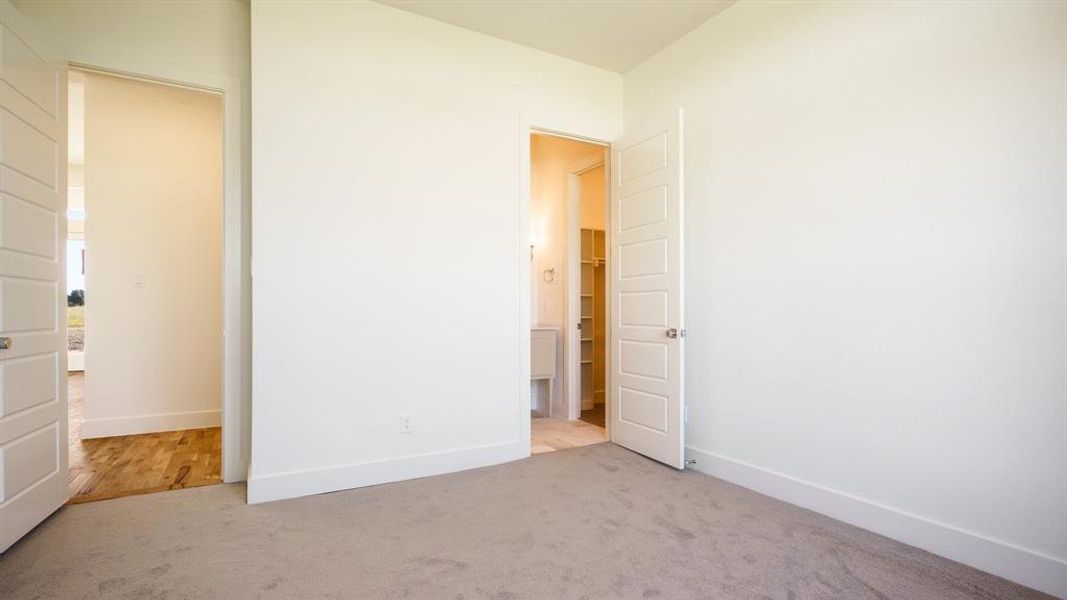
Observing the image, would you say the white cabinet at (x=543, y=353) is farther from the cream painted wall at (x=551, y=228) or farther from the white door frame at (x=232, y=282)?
the white door frame at (x=232, y=282)

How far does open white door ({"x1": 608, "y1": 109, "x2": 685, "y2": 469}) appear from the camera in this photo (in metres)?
3.13

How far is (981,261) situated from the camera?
6.51 ft

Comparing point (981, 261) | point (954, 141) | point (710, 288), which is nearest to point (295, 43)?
point (710, 288)

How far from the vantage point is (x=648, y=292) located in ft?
11.1

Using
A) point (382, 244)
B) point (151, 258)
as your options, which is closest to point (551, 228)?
point (382, 244)

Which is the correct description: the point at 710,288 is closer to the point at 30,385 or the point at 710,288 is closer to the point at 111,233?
the point at 30,385

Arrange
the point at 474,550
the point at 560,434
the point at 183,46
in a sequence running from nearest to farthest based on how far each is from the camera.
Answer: the point at 474,550
the point at 183,46
the point at 560,434

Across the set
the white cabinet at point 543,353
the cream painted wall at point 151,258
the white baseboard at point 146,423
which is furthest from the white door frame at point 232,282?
the white cabinet at point 543,353

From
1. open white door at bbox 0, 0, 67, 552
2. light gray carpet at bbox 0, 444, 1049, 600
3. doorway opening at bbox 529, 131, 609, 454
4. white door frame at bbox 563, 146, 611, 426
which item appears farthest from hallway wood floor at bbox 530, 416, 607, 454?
open white door at bbox 0, 0, 67, 552

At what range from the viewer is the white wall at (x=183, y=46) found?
8.33 ft

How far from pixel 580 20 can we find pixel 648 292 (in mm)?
1882

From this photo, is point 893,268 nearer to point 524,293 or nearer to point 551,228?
point 524,293

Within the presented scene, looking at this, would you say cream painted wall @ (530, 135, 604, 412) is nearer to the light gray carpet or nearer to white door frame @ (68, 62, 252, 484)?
the light gray carpet

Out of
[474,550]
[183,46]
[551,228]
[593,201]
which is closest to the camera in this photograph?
[474,550]
